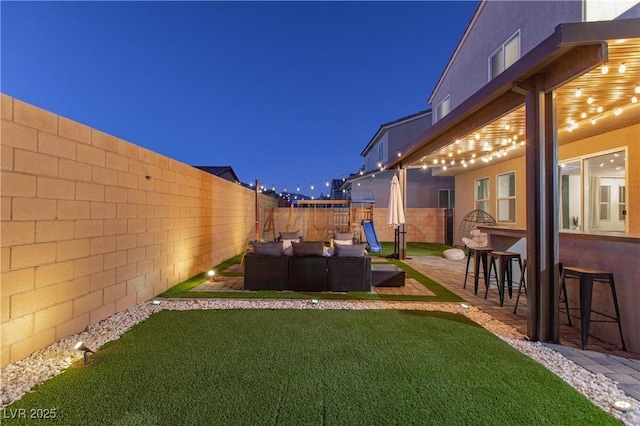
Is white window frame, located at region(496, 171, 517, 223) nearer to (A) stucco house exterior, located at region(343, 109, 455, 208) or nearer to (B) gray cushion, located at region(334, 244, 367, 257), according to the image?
(A) stucco house exterior, located at region(343, 109, 455, 208)

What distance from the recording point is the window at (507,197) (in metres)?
9.35

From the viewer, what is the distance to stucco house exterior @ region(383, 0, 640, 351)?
3084mm

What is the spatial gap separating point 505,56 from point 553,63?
17.9 feet

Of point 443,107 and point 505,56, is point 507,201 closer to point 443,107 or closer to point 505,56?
point 443,107

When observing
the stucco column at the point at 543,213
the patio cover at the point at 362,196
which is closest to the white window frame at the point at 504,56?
the stucco column at the point at 543,213

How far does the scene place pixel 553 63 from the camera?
3094mm

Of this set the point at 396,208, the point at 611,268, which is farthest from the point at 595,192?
the point at 611,268

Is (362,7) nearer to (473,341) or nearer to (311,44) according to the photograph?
(311,44)

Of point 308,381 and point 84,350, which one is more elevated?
point 84,350

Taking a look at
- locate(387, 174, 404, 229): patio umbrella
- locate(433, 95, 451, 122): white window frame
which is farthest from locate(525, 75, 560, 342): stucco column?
locate(433, 95, 451, 122): white window frame

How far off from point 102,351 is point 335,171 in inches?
1486

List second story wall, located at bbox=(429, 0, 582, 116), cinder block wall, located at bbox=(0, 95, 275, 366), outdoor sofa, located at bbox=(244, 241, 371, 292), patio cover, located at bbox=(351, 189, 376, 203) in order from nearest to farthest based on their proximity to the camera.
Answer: cinder block wall, located at bbox=(0, 95, 275, 366) < outdoor sofa, located at bbox=(244, 241, 371, 292) < second story wall, located at bbox=(429, 0, 582, 116) < patio cover, located at bbox=(351, 189, 376, 203)

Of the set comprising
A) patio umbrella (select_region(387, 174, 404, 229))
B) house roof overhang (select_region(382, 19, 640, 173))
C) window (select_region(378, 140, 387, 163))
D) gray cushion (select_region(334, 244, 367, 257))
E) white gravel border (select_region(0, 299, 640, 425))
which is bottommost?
white gravel border (select_region(0, 299, 640, 425))

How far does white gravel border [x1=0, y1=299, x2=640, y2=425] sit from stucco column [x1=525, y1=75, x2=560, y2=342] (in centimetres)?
36
